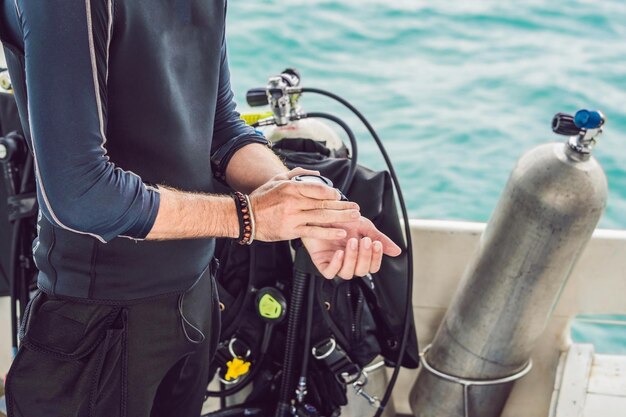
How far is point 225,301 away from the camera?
1774 millimetres

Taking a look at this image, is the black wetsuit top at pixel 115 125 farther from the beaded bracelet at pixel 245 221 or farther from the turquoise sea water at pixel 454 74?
the turquoise sea water at pixel 454 74

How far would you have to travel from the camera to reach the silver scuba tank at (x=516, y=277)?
1.76 m

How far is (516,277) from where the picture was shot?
1.88m

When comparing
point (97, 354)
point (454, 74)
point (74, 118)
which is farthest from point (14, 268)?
point (454, 74)

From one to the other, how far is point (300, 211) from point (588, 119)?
980mm

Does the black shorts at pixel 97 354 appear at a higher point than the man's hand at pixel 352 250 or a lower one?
lower

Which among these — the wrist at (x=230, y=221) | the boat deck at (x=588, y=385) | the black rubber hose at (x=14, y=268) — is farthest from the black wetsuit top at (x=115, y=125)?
the boat deck at (x=588, y=385)

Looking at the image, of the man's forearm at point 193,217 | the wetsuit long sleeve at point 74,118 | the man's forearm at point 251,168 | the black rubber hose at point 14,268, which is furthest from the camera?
→ the black rubber hose at point 14,268

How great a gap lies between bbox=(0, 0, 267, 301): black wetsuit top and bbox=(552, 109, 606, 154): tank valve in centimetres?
83

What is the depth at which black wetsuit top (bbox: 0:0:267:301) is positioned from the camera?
0.88 m

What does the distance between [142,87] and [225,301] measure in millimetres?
844

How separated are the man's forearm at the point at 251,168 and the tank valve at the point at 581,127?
2.65 feet

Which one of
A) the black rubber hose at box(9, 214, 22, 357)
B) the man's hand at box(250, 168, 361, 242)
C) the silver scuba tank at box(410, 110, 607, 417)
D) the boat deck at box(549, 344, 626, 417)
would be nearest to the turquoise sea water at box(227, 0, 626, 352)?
the boat deck at box(549, 344, 626, 417)

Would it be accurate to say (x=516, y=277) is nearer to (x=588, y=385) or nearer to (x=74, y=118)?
(x=588, y=385)
